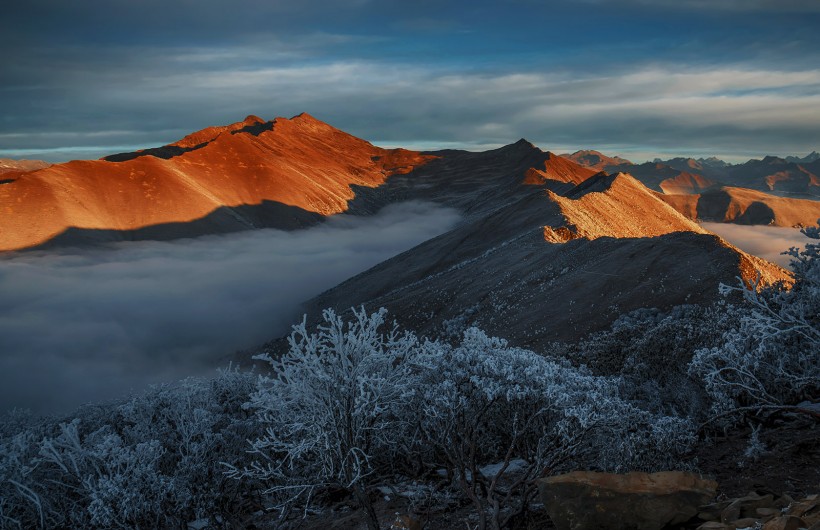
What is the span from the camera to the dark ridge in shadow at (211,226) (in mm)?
92312

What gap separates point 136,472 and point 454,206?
121 m

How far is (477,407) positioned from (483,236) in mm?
47229

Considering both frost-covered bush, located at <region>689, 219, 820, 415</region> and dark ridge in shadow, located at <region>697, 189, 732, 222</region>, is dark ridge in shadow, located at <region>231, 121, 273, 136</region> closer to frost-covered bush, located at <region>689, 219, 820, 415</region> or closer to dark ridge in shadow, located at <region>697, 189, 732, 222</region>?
dark ridge in shadow, located at <region>697, 189, 732, 222</region>

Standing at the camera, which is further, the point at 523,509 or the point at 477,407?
the point at 477,407

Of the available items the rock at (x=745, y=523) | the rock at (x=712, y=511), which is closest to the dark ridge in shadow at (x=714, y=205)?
the rock at (x=712, y=511)

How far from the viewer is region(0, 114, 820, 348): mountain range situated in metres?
29.2

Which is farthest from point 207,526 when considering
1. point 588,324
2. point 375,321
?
point 588,324

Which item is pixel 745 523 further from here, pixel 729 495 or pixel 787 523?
pixel 729 495

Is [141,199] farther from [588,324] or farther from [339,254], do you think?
[588,324]

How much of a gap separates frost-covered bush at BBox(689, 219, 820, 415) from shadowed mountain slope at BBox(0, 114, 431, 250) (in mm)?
99380

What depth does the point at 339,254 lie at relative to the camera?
9431cm

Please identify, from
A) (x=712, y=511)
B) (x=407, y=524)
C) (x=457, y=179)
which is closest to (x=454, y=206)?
(x=457, y=179)

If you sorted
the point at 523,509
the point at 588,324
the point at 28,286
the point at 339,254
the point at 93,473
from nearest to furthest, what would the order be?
the point at 523,509, the point at 93,473, the point at 588,324, the point at 28,286, the point at 339,254

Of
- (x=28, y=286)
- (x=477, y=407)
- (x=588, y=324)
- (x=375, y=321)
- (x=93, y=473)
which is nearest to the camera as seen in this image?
(x=375, y=321)
